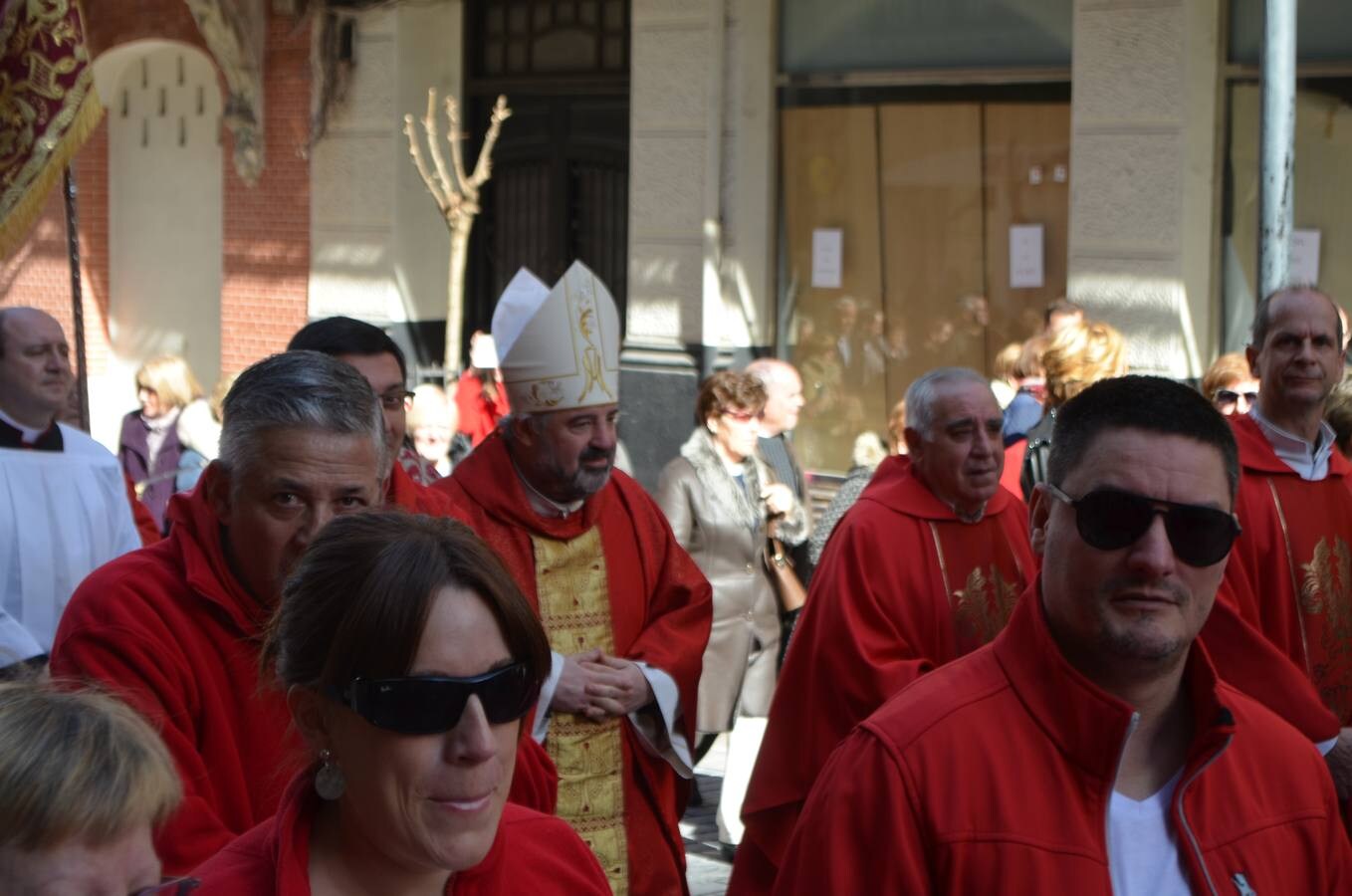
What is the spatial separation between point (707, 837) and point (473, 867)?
5.43 meters

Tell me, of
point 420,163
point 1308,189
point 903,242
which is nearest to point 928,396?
point 1308,189

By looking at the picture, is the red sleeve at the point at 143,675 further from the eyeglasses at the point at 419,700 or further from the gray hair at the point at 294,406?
the eyeglasses at the point at 419,700

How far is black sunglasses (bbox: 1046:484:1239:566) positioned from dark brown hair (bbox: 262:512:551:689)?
2.70ft

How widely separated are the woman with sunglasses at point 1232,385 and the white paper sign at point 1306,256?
306 cm

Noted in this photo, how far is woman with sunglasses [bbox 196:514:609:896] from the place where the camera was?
89.7 inches

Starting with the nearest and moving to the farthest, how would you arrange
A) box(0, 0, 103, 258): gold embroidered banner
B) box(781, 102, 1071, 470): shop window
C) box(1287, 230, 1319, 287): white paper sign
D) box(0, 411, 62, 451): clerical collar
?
box(0, 0, 103, 258): gold embroidered banner, box(0, 411, 62, 451): clerical collar, box(1287, 230, 1319, 287): white paper sign, box(781, 102, 1071, 470): shop window

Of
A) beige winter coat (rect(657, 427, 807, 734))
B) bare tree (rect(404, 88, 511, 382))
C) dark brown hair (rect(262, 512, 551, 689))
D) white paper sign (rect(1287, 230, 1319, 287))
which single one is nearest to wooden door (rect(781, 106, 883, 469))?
bare tree (rect(404, 88, 511, 382))

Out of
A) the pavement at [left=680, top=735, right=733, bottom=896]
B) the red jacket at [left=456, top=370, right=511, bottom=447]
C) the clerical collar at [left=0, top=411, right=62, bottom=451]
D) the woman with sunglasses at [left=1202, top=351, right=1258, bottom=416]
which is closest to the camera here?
the clerical collar at [left=0, top=411, right=62, bottom=451]

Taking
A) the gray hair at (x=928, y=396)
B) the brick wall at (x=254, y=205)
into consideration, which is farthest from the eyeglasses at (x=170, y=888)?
the brick wall at (x=254, y=205)

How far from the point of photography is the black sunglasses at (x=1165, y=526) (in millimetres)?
2742

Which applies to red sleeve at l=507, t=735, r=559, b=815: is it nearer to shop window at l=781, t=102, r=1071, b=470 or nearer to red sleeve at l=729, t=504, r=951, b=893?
Answer: red sleeve at l=729, t=504, r=951, b=893

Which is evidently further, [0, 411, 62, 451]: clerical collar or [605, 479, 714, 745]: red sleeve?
[0, 411, 62, 451]: clerical collar

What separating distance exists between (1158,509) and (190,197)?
1460cm

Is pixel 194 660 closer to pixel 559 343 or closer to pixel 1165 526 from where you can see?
pixel 1165 526
